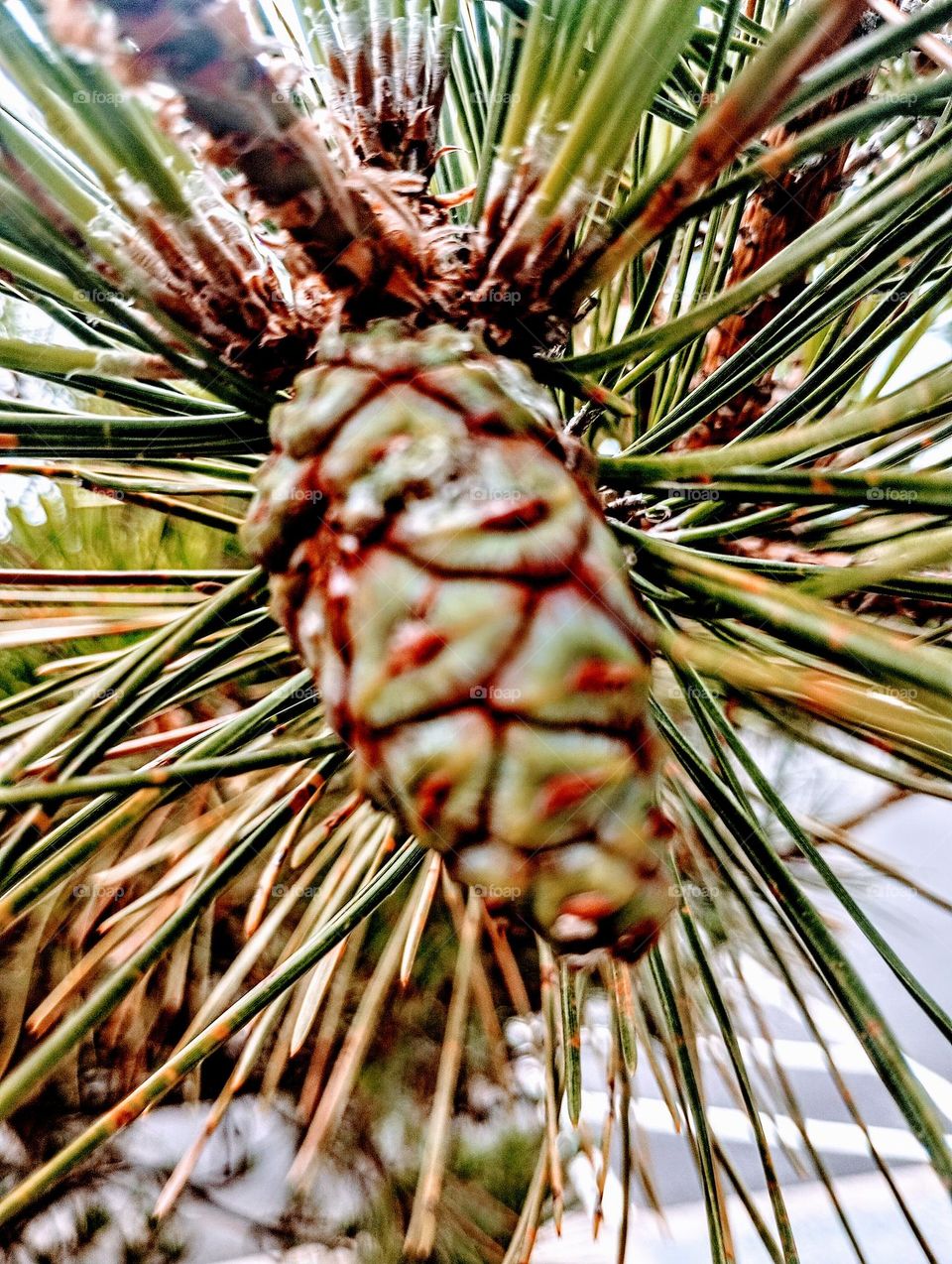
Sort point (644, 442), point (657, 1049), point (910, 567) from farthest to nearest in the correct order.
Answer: point (657, 1049) < point (644, 442) < point (910, 567)

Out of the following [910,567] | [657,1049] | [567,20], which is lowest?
[657,1049]

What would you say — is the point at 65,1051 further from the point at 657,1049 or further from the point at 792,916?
the point at 657,1049

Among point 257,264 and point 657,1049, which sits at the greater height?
point 257,264

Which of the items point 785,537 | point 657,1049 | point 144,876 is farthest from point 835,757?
point 657,1049

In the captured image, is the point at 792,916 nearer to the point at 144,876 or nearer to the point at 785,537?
the point at 785,537

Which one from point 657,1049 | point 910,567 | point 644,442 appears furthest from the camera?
point 657,1049

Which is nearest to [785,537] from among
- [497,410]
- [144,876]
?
[497,410]

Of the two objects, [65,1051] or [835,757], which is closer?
[65,1051]
